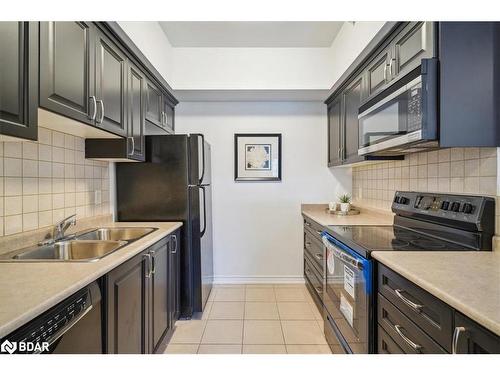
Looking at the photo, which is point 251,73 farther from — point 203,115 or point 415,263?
point 415,263

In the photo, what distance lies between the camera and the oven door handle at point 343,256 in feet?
4.96

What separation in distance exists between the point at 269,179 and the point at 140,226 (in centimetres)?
162

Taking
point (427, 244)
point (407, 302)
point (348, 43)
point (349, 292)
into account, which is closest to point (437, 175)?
point (427, 244)

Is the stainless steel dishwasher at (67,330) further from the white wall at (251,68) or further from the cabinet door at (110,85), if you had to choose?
the white wall at (251,68)

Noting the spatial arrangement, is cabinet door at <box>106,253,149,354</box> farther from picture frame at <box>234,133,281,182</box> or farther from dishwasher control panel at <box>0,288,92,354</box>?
picture frame at <box>234,133,281,182</box>

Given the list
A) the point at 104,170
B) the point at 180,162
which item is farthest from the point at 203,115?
the point at 104,170

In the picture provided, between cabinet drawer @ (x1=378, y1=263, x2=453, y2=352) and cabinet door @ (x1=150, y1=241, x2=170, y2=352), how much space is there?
1.34 metres

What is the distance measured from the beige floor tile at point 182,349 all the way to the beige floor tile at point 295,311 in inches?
33.6

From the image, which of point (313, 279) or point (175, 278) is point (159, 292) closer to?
point (175, 278)

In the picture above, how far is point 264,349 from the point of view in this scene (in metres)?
2.07

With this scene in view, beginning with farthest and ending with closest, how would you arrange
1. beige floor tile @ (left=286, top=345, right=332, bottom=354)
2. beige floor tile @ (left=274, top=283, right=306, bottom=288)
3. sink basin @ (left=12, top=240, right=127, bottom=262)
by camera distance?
beige floor tile @ (left=274, top=283, right=306, bottom=288) < beige floor tile @ (left=286, top=345, right=332, bottom=354) < sink basin @ (left=12, top=240, right=127, bottom=262)

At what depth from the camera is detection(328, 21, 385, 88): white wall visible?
2.05 m

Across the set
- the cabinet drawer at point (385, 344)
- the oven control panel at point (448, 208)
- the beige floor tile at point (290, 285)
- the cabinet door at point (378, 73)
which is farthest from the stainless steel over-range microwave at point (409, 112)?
the beige floor tile at point (290, 285)

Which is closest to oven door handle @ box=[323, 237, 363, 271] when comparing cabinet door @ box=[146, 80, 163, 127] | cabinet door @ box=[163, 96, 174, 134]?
cabinet door @ box=[146, 80, 163, 127]
